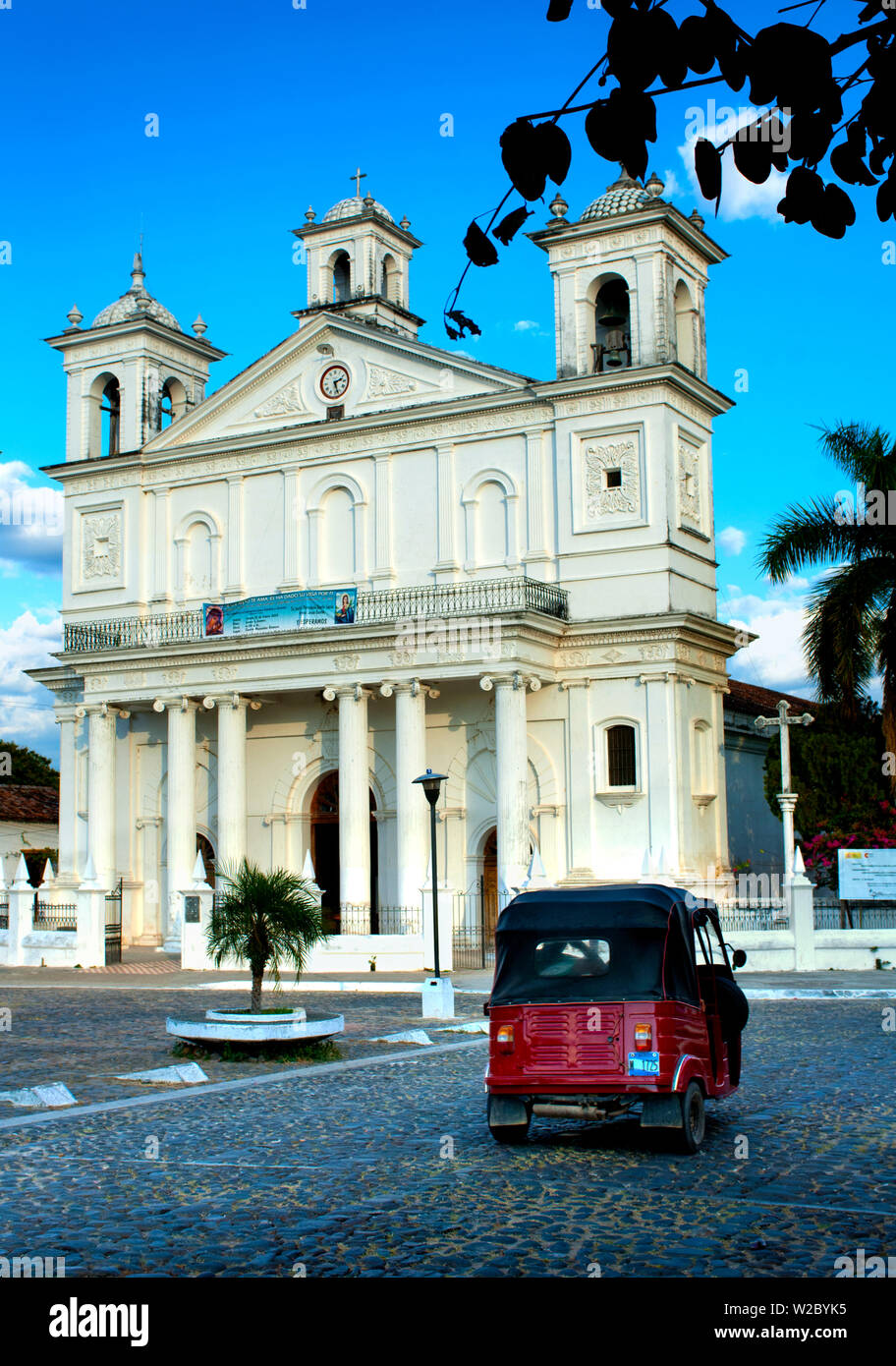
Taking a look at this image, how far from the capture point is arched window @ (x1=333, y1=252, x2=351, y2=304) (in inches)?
1503

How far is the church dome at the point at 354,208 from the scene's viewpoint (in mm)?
37438

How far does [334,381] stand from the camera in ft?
119

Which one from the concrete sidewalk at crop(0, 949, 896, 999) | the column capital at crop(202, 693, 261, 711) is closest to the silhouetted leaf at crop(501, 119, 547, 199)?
the concrete sidewalk at crop(0, 949, 896, 999)

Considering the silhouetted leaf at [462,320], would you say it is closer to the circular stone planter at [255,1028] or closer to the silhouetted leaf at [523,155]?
the silhouetted leaf at [523,155]

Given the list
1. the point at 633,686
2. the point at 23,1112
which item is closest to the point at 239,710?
the point at 633,686

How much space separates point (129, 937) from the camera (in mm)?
36688

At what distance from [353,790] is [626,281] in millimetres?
12755

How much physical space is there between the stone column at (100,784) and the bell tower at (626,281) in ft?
44.2

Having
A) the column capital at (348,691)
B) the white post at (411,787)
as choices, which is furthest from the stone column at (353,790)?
the white post at (411,787)

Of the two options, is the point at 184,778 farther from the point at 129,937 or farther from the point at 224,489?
the point at 224,489

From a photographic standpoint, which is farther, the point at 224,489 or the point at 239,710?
the point at 224,489

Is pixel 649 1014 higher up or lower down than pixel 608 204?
lower down

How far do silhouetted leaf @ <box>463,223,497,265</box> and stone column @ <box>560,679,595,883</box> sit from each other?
27615mm
